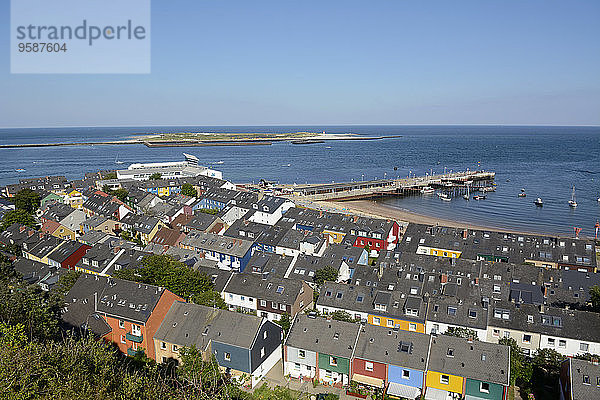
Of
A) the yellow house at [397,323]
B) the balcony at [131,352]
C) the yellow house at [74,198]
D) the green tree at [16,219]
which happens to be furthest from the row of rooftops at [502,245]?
the yellow house at [74,198]

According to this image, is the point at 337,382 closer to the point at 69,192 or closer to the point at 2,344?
the point at 2,344

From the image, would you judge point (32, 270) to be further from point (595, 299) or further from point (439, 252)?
point (595, 299)

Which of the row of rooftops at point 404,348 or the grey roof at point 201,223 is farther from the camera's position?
the grey roof at point 201,223

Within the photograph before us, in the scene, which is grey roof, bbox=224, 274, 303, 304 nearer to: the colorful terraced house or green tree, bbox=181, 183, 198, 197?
the colorful terraced house

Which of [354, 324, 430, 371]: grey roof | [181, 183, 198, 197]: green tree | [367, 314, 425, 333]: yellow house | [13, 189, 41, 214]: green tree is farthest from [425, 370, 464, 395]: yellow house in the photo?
[13, 189, 41, 214]: green tree

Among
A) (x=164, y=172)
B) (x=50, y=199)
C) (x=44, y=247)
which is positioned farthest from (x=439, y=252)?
(x=164, y=172)

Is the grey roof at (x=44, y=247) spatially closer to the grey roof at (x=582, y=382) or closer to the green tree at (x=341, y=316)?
the green tree at (x=341, y=316)
